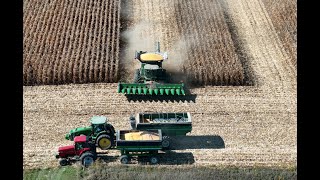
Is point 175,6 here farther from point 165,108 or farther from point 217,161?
point 217,161

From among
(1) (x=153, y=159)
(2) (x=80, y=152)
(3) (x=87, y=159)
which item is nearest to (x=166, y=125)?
(1) (x=153, y=159)

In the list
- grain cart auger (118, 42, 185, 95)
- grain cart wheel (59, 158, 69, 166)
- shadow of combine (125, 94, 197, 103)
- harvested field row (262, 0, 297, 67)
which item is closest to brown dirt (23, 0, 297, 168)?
shadow of combine (125, 94, 197, 103)

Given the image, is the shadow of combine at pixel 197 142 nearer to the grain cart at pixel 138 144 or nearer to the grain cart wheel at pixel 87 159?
the grain cart at pixel 138 144

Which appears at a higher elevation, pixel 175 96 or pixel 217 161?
pixel 175 96

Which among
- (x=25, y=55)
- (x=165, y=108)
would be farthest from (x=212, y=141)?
(x=25, y=55)

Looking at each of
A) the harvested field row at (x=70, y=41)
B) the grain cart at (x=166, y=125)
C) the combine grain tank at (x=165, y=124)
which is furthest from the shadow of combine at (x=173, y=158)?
the harvested field row at (x=70, y=41)

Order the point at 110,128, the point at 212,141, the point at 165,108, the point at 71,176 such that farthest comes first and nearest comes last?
1. the point at 165,108
2. the point at 212,141
3. the point at 110,128
4. the point at 71,176

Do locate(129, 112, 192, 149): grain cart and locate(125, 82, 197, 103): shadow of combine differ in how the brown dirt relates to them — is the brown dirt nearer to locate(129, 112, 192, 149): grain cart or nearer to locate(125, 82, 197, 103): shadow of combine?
locate(125, 82, 197, 103): shadow of combine
